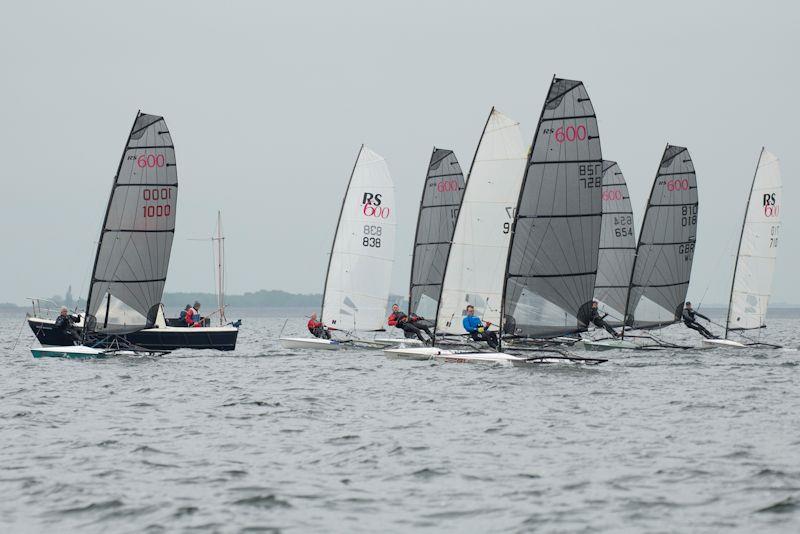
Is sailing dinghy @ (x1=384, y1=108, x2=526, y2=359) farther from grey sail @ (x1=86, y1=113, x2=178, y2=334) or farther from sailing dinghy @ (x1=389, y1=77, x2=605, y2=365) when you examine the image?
grey sail @ (x1=86, y1=113, x2=178, y2=334)

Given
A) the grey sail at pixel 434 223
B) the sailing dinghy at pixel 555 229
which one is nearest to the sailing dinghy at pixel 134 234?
the sailing dinghy at pixel 555 229

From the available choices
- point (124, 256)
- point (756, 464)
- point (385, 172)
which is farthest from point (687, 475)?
point (385, 172)

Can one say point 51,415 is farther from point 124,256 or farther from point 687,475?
point 124,256

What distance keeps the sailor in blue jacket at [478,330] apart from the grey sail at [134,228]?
31.9 ft

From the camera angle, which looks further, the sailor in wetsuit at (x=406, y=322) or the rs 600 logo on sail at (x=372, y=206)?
the rs 600 logo on sail at (x=372, y=206)

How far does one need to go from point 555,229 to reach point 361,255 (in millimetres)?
12980

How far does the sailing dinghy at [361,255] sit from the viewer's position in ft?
135

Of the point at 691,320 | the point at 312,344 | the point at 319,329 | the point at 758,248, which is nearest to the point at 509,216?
the point at 312,344

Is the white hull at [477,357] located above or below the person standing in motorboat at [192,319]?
below

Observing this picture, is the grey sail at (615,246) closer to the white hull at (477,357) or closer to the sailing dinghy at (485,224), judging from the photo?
the sailing dinghy at (485,224)

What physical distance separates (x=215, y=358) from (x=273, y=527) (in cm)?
2656

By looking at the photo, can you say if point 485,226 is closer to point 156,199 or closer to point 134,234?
point 156,199

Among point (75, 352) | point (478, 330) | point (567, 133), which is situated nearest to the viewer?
point (567, 133)

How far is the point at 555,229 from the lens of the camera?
2939 centimetres
